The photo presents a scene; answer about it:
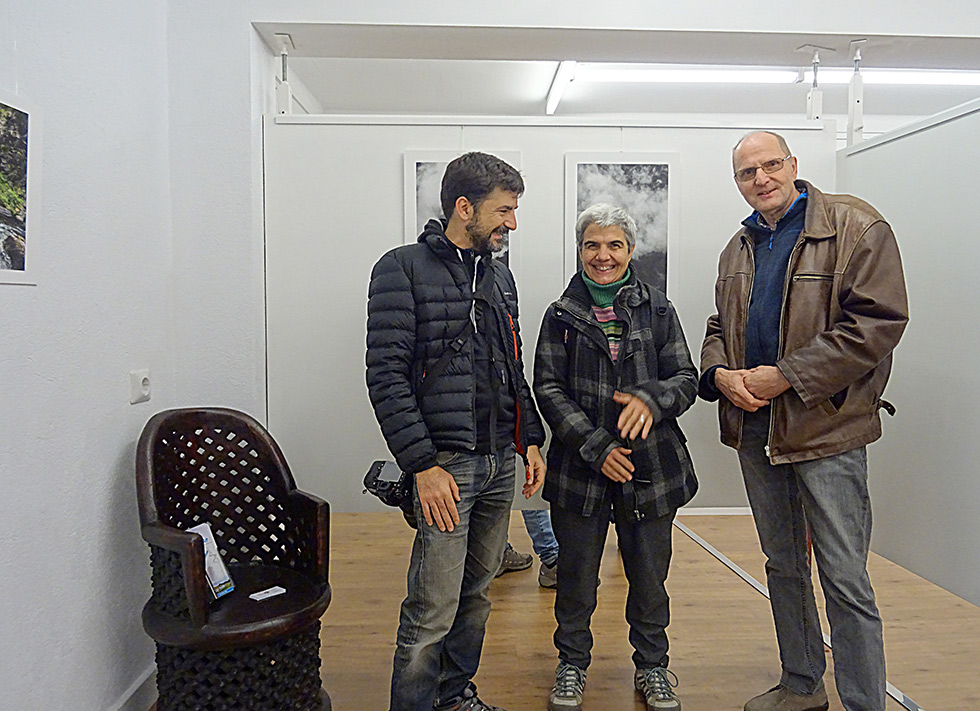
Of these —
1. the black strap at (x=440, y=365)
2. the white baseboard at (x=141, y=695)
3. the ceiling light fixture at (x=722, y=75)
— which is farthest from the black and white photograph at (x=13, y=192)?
the ceiling light fixture at (x=722, y=75)

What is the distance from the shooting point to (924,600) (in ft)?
11.2

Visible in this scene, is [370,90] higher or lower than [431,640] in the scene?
higher

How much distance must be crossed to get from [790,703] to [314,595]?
5.05ft

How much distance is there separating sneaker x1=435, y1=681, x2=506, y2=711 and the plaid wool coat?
2.13 ft

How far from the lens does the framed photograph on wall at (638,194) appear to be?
3592 mm

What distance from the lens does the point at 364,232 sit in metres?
3.56

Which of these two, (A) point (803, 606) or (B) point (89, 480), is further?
(A) point (803, 606)

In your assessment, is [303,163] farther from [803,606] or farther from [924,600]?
[924,600]

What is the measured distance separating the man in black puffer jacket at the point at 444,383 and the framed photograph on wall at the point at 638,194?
1381 mm

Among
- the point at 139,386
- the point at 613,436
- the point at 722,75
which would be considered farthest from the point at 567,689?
the point at 722,75

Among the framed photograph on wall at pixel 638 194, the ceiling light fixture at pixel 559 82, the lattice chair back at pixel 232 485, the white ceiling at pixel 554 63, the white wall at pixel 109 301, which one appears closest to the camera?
the white wall at pixel 109 301

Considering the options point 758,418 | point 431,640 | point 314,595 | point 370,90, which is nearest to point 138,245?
point 314,595

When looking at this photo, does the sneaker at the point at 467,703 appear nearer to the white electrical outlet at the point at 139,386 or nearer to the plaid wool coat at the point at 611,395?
the plaid wool coat at the point at 611,395

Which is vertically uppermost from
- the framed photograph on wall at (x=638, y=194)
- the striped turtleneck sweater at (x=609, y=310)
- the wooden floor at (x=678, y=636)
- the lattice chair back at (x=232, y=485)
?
the framed photograph on wall at (x=638, y=194)
